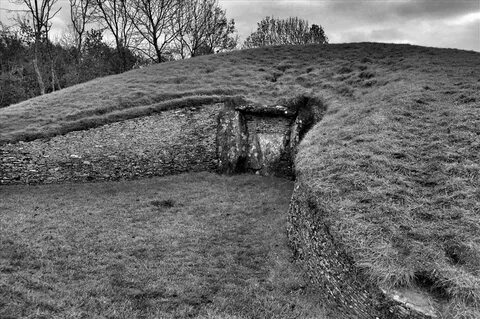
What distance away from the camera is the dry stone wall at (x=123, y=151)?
1523 cm

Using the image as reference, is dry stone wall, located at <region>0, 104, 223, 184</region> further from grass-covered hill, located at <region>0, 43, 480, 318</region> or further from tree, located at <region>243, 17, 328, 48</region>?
tree, located at <region>243, 17, 328, 48</region>

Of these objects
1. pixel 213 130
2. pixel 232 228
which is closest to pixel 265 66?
pixel 213 130

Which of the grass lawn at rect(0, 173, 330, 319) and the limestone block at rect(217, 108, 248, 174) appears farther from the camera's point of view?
the limestone block at rect(217, 108, 248, 174)

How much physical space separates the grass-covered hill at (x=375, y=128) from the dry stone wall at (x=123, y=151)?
28.6 inches

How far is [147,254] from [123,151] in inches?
307

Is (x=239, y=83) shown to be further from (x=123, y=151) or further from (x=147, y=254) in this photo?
(x=147, y=254)

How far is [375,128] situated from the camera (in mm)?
12297

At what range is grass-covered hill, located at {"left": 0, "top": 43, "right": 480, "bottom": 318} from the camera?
711 cm

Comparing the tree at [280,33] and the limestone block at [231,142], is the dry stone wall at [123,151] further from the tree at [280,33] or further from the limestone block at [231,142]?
the tree at [280,33]

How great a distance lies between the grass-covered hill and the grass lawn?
7.66 ft

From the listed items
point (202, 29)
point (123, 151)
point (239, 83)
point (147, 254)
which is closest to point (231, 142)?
point (123, 151)

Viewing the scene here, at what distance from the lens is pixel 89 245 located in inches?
394

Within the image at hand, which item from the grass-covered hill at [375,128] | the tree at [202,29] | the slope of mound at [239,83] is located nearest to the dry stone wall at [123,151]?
the slope of mound at [239,83]

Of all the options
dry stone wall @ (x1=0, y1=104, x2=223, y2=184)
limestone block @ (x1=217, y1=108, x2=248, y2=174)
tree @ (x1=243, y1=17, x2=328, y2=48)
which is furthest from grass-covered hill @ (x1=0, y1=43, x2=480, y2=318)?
tree @ (x1=243, y1=17, x2=328, y2=48)
